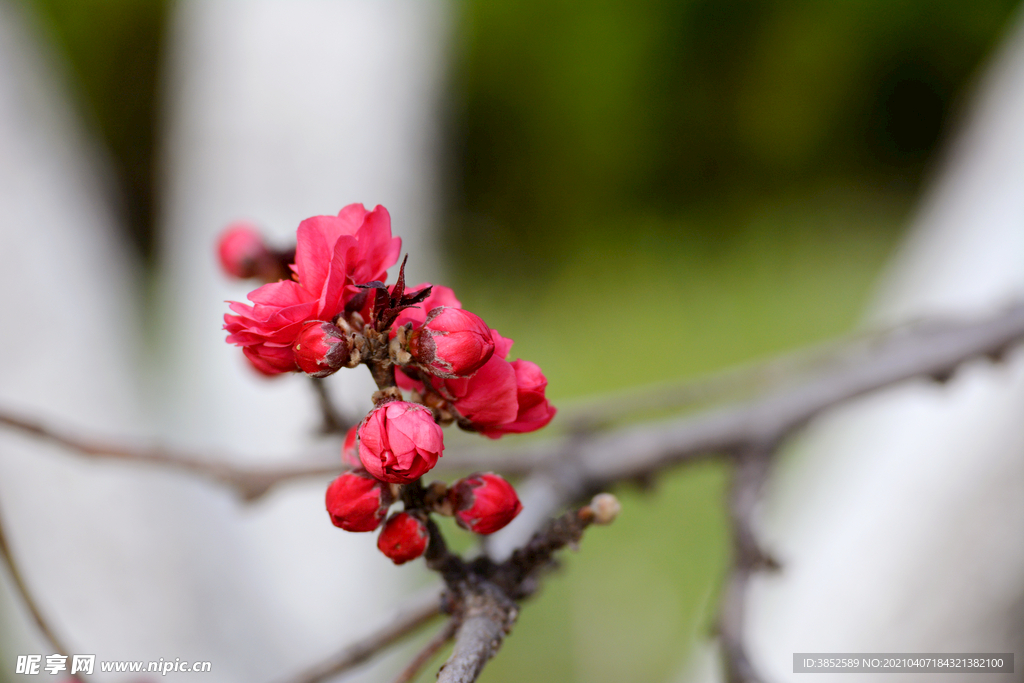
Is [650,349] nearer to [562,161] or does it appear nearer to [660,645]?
[562,161]

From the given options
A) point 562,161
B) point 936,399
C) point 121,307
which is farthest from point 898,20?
point 121,307

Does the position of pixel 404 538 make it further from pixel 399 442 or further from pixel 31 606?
pixel 31 606

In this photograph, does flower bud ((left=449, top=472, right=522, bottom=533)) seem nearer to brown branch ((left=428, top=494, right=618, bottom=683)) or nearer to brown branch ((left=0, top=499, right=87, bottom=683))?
brown branch ((left=428, top=494, right=618, bottom=683))

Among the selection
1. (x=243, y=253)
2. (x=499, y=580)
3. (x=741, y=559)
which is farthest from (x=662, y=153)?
(x=499, y=580)

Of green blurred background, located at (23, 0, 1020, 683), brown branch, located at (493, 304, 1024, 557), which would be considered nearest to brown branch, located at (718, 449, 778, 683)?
brown branch, located at (493, 304, 1024, 557)

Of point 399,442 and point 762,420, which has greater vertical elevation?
point 762,420
